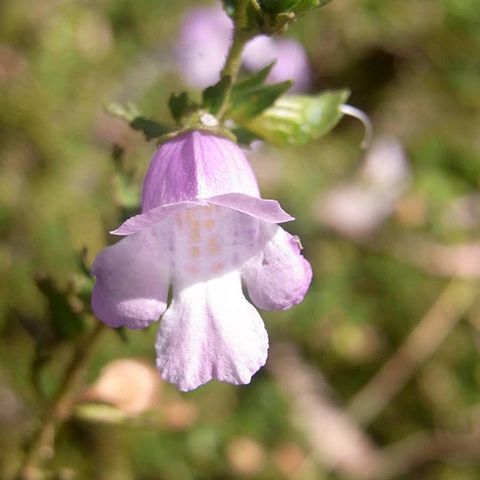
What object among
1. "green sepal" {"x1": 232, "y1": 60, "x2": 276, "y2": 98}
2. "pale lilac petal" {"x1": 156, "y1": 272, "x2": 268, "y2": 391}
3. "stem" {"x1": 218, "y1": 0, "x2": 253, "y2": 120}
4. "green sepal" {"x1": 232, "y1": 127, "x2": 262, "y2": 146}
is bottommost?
"pale lilac petal" {"x1": 156, "y1": 272, "x2": 268, "y2": 391}

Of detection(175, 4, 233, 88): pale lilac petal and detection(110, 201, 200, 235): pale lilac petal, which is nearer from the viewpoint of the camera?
detection(110, 201, 200, 235): pale lilac petal

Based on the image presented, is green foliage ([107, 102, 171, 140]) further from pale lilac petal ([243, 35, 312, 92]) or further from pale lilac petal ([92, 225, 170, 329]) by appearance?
pale lilac petal ([243, 35, 312, 92])

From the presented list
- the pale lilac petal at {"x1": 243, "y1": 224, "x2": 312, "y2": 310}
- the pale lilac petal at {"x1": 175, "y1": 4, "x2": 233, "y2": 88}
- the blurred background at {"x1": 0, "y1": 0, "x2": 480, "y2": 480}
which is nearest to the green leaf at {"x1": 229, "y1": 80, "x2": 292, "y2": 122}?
the pale lilac petal at {"x1": 243, "y1": 224, "x2": 312, "y2": 310}

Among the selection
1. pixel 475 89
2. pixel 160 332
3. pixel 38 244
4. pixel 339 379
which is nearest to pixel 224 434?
pixel 339 379

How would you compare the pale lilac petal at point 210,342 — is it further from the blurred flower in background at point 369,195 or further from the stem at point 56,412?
the blurred flower in background at point 369,195

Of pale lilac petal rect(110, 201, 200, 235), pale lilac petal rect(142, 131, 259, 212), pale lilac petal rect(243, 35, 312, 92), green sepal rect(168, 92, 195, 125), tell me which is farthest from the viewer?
pale lilac petal rect(243, 35, 312, 92)

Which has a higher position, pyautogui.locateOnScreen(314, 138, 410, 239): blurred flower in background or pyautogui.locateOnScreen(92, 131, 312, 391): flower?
pyautogui.locateOnScreen(92, 131, 312, 391): flower
